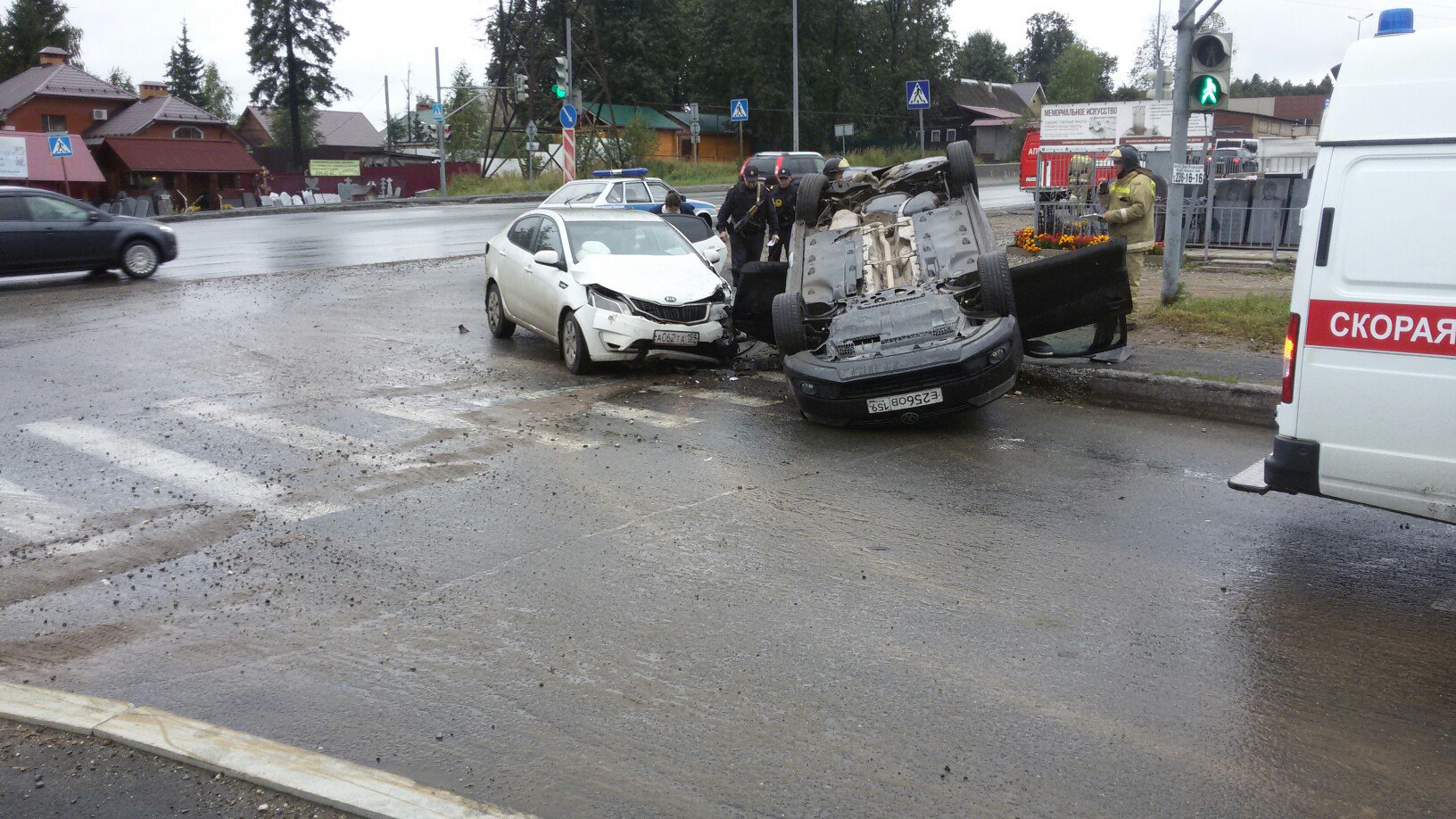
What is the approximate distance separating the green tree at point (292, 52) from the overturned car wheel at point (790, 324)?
69.3 metres

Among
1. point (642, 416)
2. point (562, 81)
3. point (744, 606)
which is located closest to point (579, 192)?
point (642, 416)

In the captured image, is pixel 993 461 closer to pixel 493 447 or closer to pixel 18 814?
pixel 493 447

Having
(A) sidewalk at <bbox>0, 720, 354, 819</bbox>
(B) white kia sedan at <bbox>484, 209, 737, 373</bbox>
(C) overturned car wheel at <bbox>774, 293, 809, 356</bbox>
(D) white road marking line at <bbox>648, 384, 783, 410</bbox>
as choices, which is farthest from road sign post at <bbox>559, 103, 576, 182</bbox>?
(A) sidewalk at <bbox>0, 720, 354, 819</bbox>

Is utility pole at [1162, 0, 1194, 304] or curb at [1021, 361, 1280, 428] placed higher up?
utility pole at [1162, 0, 1194, 304]

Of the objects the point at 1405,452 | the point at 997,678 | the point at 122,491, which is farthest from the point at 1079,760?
the point at 122,491

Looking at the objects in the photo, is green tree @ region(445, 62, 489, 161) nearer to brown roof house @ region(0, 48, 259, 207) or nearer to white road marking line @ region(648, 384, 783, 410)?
brown roof house @ region(0, 48, 259, 207)

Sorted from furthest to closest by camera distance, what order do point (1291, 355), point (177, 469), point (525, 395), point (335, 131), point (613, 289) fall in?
point (335, 131) < point (613, 289) < point (525, 395) < point (177, 469) < point (1291, 355)

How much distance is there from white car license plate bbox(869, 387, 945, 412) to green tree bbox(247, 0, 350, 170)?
70.4 metres

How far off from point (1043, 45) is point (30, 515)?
Answer: 15552cm

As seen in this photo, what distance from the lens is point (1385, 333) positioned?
16.0 ft

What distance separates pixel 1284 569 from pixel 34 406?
32.3ft

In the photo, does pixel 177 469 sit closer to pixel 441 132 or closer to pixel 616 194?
pixel 616 194

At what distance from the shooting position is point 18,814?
3.55 meters

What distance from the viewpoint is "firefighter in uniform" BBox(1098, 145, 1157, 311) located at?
11.8 metres
